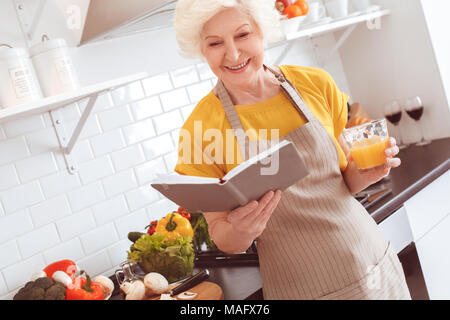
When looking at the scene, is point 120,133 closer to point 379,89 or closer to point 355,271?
point 355,271

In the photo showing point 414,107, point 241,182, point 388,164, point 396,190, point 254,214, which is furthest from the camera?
point 414,107

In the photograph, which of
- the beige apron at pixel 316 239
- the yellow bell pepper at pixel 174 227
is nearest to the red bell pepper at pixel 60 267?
the yellow bell pepper at pixel 174 227

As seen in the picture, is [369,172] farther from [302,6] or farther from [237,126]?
[302,6]

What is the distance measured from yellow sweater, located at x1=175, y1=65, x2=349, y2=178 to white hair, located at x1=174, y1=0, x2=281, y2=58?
15 centimetres

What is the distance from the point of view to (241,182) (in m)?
1.09

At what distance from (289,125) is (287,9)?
952 mm

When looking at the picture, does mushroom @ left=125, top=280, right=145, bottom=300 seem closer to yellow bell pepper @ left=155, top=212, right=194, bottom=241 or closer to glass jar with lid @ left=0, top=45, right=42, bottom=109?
yellow bell pepper @ left=155, top=212, right=194, bottom=241

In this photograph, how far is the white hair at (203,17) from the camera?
130 centimetres

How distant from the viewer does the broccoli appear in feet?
4.88

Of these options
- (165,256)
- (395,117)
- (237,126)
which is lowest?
(165,256)

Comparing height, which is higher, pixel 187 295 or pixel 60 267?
pixel 60 267

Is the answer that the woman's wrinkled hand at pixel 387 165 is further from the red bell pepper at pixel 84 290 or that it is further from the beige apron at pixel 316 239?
the red bell pepper at pixel 84 290

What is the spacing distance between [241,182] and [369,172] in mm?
521

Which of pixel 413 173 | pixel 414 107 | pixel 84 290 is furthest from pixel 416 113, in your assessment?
pixel 84 290
